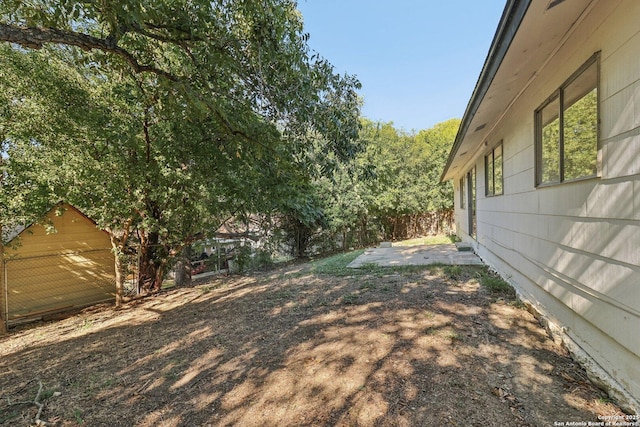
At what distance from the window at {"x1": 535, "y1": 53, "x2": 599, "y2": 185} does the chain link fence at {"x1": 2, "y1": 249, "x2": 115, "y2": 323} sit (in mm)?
8989

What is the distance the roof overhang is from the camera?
2250 mm

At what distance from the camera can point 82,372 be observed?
128 inches

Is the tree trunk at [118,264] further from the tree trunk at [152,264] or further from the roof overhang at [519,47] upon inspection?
the roof overhang at [519,47]

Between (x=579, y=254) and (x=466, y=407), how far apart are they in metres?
1.64

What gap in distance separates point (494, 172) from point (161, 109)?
20.4 ft

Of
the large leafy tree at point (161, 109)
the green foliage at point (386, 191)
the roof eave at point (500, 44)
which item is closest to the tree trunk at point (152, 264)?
the large leafy tree at point (161, 109)

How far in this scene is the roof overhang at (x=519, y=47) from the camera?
88.6 inches

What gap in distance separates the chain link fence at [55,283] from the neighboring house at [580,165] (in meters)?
8.67

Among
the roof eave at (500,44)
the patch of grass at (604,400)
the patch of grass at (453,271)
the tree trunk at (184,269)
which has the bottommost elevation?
the tree trunk at (184,269)

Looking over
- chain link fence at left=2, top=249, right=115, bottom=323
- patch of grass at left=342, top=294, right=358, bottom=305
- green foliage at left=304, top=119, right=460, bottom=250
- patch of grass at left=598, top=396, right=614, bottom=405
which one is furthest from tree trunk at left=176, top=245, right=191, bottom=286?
patch of grass at left=598, top=396, right=614, bottom=405

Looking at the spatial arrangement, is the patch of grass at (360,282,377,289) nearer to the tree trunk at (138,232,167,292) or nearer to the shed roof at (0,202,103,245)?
the tree trunk at (138,232,167,292)

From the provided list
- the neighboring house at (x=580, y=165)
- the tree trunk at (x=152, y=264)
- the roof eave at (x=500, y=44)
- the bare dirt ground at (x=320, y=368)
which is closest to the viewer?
the neighboring house at (x=580, y=165)

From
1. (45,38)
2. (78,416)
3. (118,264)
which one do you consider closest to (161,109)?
(45,38)

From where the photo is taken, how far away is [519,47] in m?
2.71
